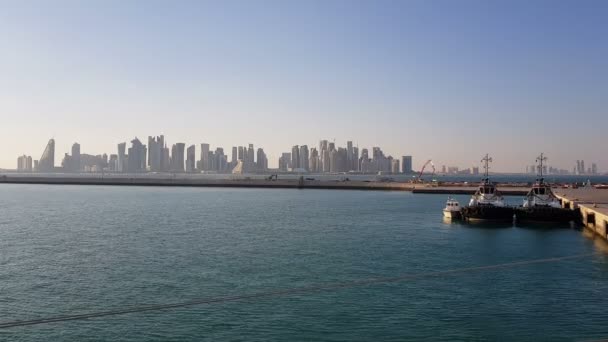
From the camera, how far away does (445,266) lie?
97.9 ft

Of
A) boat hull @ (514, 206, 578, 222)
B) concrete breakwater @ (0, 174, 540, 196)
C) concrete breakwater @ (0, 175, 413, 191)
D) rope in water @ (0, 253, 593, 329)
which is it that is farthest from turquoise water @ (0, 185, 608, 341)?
concrete breakwater @ (0, 175, 413, 191)

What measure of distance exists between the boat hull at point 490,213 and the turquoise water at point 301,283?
7.71 m

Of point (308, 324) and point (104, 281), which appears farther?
point (104, 281)

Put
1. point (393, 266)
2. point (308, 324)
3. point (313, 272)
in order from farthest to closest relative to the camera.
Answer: point (393, 266), point (313, 272), point (308, 324)

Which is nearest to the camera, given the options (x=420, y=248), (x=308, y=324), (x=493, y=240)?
(x=308, y=324)

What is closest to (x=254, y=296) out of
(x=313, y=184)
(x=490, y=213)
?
(x=490, y=213)

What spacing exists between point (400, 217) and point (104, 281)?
134 feet

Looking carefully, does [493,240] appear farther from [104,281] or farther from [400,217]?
[104,281]

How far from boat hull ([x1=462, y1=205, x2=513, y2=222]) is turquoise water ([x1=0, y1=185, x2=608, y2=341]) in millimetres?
7705

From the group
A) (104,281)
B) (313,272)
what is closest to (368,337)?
(313,272)

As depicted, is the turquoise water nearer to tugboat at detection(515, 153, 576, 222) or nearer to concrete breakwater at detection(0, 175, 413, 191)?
tugboat at detection(515, 153, 576, 222)

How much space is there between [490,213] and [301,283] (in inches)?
1472

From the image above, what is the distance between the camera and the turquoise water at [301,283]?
18250 mm

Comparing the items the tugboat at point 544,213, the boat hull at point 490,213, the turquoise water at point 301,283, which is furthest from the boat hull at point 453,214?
the turquoise water at point 301,283
